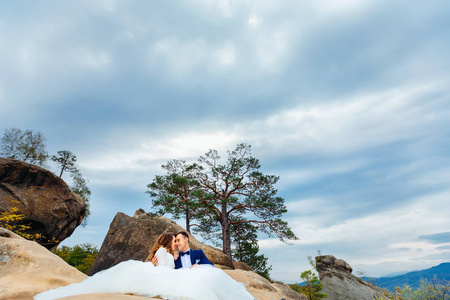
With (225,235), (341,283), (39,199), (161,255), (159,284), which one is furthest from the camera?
(341,283)

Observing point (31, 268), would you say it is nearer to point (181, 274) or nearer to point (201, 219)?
point (181, 274)

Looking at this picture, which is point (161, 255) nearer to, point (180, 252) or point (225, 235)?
point (180, 252)

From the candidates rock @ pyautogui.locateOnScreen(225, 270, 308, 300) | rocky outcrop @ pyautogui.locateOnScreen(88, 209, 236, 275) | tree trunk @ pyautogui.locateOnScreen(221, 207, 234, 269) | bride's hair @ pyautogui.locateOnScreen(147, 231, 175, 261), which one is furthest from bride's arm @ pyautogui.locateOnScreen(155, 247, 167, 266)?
tree trunk @ pyautogui.locateOnScreen(221, 207, 234, 269)

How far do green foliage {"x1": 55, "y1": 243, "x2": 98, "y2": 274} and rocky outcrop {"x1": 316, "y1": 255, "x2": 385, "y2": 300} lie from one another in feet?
67.6

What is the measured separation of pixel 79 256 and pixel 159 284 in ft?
82.5

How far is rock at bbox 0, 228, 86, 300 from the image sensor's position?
4266 mm

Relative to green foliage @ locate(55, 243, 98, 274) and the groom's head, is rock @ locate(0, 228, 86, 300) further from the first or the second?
green foliage @ locate(55, 243, 98, 274)

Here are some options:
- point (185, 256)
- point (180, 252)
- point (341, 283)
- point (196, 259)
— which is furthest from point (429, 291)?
point (341, 283)

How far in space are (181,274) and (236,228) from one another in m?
19.2

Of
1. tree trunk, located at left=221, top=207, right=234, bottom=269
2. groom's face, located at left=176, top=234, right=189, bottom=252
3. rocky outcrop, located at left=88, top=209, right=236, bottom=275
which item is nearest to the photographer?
groom's face, located at left=176, top=234, right=189, bottom=252

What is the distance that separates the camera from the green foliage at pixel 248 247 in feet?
72.8

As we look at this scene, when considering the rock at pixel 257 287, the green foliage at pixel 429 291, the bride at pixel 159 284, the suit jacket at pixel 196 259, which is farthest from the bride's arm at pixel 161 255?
the green foliage at pixel 429 291

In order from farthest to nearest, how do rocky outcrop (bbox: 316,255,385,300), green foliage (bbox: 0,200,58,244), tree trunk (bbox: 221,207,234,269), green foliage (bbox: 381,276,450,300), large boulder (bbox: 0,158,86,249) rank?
rocky outcrop (bbox: 316,255,385,300) < tree trunk (bbox: 221,207,234,269) < large boulder (bbox: 0,158,86,249) < green foliage (bbox: 0,200,58,244) < green foliage (bbox: 381,276,450,300)

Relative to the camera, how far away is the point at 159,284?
3.62 m
